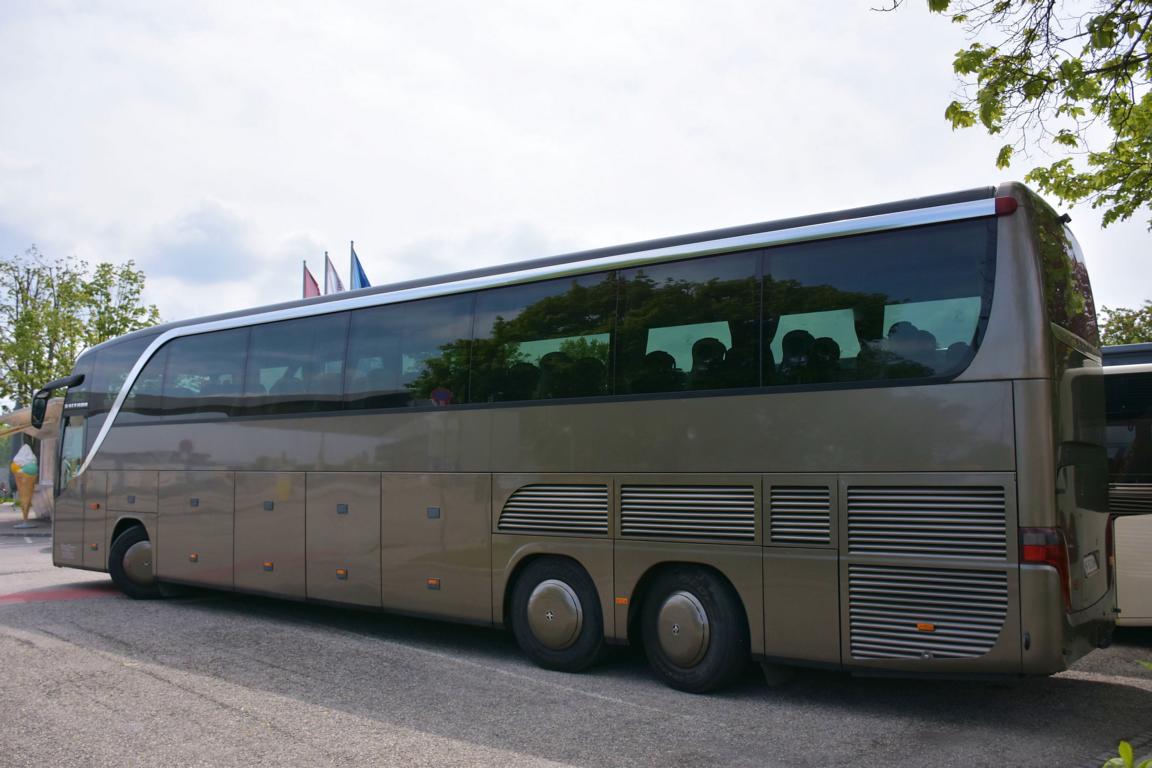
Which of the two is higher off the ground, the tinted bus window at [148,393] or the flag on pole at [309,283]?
the flag on pole at [309,283]

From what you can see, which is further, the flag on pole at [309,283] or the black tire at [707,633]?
the flag on pole at [309,283]

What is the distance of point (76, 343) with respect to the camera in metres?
40.5

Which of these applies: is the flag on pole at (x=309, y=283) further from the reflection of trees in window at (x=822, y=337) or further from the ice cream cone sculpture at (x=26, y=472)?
the reflection of trees in window at (x=822, y=337)

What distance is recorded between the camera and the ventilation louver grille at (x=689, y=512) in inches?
289

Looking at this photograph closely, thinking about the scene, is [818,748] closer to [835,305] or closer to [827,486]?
[827,486]

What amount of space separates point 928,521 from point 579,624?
3096 millimetres

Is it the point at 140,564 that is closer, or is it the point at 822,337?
the point at 822,337

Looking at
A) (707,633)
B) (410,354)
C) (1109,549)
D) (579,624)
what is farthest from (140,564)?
(1109,549)

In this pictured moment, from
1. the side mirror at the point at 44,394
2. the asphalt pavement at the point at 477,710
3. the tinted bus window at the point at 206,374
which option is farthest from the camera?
the side mirror at the point at 44,394

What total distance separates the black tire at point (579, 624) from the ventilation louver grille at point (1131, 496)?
505 centimetres

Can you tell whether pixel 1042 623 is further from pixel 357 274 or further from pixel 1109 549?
pixel 357 274

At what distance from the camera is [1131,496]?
9367 millimetres

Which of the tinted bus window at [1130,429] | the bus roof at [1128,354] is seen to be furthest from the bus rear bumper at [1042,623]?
the bus roof at [1128,354]

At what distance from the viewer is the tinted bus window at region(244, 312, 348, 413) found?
34.1ft
